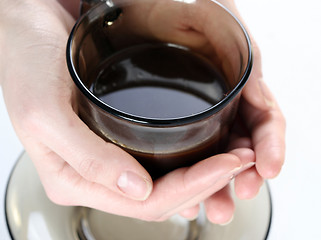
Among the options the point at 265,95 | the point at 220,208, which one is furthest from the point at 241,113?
the point at 220,208

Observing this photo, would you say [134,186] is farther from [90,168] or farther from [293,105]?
[293,105]

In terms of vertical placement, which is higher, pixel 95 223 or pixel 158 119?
pixel 158 119

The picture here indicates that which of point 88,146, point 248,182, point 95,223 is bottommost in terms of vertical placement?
point 95,223

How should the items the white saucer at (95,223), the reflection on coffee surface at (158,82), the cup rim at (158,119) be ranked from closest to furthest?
1. the cup rim at (158,119)
2. the reflection on coffee surface at (158,82)
3. the white saucer at (95,223)

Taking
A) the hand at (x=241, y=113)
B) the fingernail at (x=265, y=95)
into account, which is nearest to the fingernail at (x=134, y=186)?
the hand at (x=241, y=113)

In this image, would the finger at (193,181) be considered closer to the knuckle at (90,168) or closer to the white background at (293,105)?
the knuckle at (90,168)

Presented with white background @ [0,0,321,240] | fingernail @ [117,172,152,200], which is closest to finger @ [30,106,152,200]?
fingernail @ [117,172,152,200]
